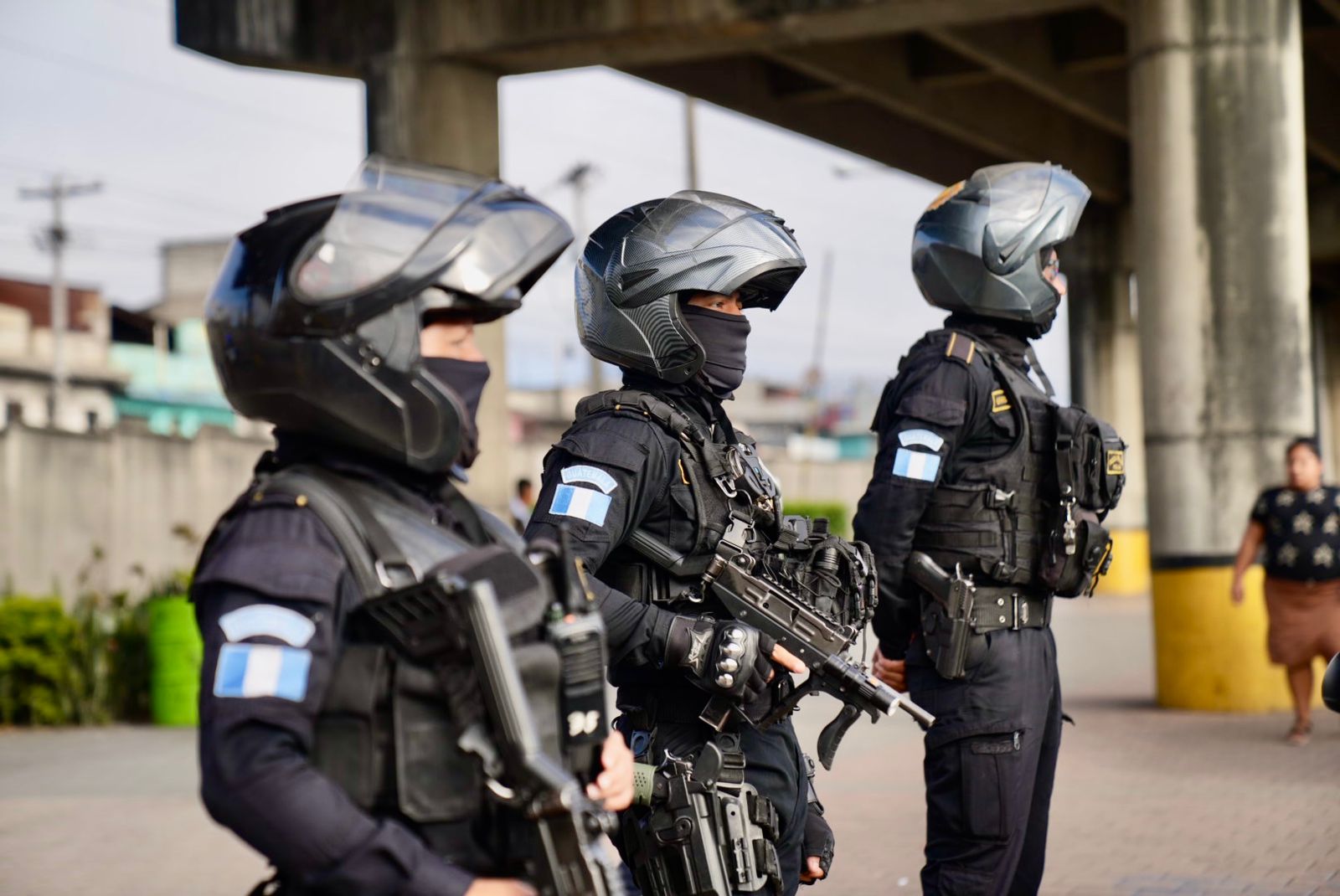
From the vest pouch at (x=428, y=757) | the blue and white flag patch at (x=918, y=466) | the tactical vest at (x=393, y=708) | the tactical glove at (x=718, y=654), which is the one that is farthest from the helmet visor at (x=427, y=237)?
the blue and white flag patch at (x=918, y=466)

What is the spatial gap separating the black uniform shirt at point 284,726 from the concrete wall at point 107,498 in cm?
1330

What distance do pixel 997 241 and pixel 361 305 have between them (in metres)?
2.88

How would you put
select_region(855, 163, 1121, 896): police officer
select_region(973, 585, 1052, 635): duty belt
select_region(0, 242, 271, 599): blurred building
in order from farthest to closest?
select_region(0, 242, 271, 599): blurred building < select_region(973, 585, 1052, 635): duty belt < select_region(855, 163, 1121, 896): police officer

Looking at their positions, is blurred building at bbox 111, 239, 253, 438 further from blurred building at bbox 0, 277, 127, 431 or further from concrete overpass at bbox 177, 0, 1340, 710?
concrete overpass at bbox 177, 0, 1340, 710

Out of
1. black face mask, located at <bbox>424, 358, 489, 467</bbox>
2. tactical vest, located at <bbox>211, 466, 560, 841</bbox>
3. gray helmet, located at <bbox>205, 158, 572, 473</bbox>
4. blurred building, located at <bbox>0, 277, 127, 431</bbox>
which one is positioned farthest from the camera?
blurred building, located at <bbox>0, 277, 127, 431</bbox>

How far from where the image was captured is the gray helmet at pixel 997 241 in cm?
479

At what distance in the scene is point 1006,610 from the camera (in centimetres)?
448

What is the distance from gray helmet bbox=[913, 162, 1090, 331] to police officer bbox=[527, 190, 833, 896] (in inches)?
40.2

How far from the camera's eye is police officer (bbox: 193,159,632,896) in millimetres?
2105

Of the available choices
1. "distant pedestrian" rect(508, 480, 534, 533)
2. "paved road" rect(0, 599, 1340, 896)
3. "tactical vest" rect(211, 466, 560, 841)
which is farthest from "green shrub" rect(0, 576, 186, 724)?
"tactical vest" rect(211, 466, 560, 841)

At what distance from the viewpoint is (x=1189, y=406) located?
35.9 feet

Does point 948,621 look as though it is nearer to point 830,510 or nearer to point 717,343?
point 717,343

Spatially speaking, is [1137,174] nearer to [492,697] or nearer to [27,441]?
[492,697]

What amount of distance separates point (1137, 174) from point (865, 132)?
910 centimetres
